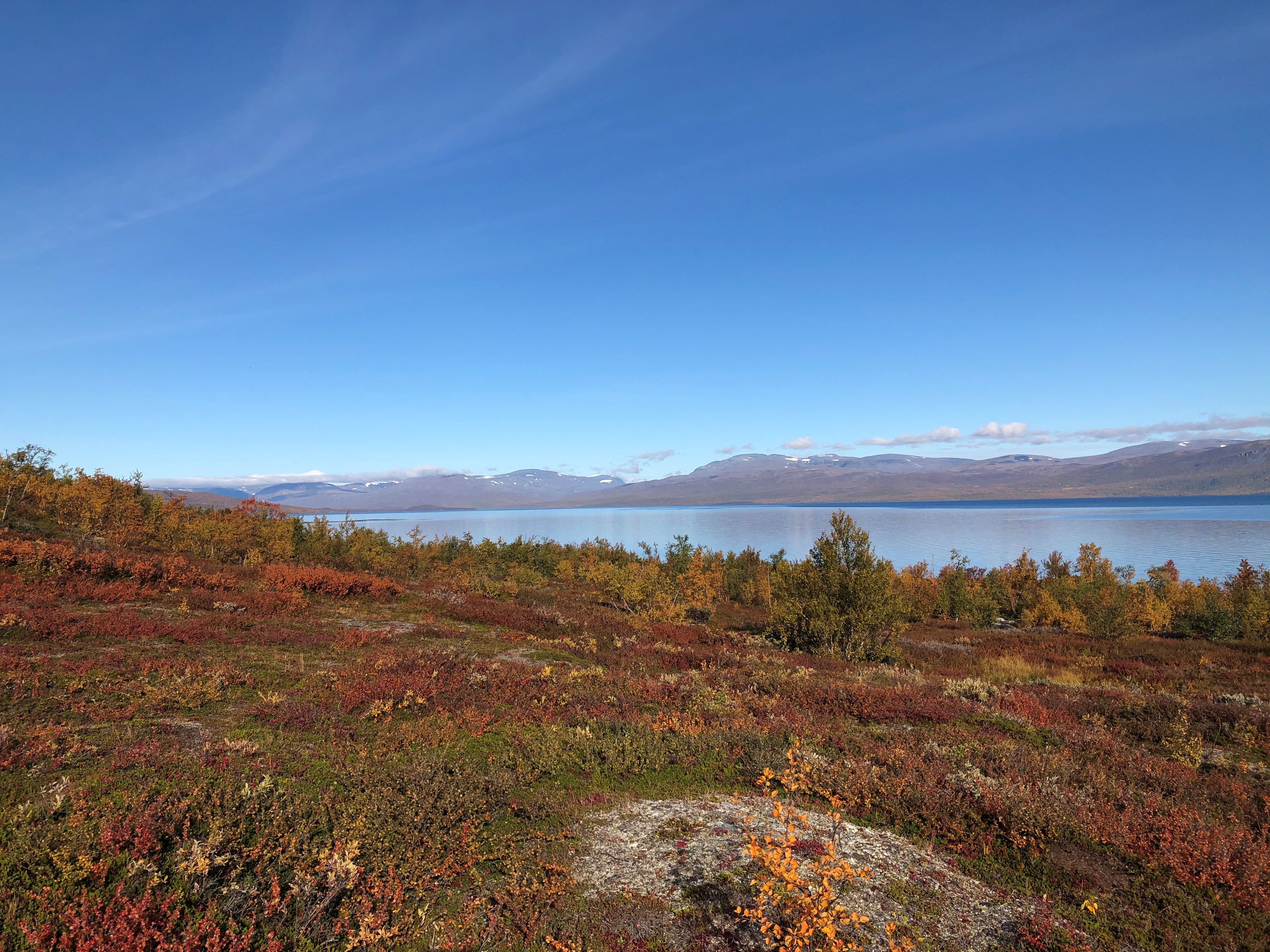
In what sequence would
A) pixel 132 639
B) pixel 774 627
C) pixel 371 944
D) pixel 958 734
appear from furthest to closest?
pixel 774 627 → pixel 132 639 → pixel 958 734 → pixel 371 944

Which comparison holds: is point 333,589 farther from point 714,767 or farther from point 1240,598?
point 1240,598

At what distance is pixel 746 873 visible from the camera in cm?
752

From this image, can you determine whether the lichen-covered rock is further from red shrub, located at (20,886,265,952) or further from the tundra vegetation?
red shrub, located at (20,886,265,952)

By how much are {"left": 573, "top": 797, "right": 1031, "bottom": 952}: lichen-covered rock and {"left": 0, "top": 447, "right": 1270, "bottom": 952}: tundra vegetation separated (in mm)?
244

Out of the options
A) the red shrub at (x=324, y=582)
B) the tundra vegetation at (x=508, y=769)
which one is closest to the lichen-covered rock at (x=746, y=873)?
the tundra vegetation at (x=508, y=769)

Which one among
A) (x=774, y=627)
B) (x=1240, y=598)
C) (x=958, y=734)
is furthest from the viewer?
(x=1240, y=598)

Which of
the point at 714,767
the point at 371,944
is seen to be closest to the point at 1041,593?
the point at 714,767

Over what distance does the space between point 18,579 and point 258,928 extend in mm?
20323

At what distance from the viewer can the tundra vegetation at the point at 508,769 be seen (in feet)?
20.4

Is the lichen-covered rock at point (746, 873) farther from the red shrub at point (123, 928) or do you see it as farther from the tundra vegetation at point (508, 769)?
the red shrub at point (123, 928)

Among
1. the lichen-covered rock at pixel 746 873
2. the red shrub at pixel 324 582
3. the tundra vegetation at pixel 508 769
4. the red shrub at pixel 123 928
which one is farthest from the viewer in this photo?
the red shrub at pixel 324 582

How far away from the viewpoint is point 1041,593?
5266cm

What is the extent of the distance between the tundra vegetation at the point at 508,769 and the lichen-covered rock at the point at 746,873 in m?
0.24

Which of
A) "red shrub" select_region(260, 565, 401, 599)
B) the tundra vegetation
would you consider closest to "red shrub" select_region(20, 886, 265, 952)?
the tundra vegetation
